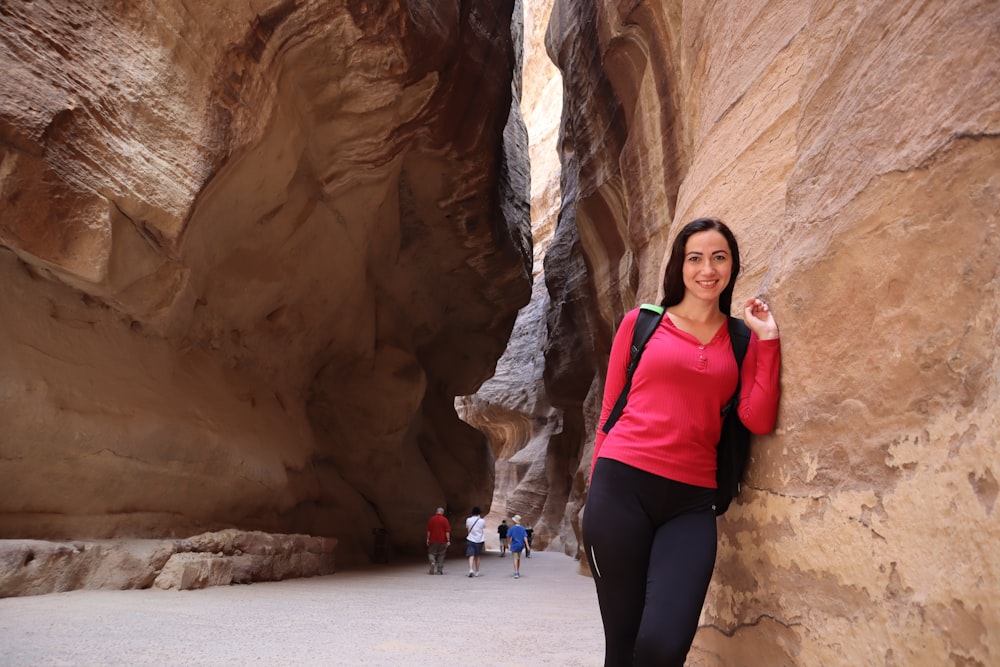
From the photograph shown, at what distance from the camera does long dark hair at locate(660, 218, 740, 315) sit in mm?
1947

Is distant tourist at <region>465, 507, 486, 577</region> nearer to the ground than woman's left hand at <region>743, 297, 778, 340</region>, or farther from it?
nearer to the ground


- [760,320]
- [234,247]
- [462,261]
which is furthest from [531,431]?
[760,320]

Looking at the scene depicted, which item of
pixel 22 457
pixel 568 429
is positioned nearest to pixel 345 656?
pixel 22 457

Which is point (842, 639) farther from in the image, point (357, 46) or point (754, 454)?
point (357, 46)

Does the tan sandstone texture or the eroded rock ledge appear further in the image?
the eroded rock ledge

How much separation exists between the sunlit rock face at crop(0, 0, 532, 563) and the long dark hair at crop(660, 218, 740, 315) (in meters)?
4.49

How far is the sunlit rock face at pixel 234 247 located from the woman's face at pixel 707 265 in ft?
15.0

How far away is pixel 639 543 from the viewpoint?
5.63 ft

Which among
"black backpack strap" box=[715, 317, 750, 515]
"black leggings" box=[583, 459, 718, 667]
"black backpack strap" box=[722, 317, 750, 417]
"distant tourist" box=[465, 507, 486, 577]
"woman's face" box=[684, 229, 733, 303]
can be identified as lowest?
"distant tourist" box=[465, 507, 486, 577]

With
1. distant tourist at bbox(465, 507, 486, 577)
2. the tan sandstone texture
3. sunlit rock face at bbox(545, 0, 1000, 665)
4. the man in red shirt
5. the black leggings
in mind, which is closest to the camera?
sunlit rock face at bbox(545, 0, 1000, 665)

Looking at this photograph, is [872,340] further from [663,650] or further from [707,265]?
[663,650]

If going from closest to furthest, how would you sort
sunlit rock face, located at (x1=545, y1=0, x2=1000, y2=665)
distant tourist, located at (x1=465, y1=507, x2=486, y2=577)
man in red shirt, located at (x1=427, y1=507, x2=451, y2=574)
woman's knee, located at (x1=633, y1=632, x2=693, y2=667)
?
sunlit rock face, located at (x1=545, y1=0, x2=1000, y2=665)
woman's knee, located at (x1=633, y1=632, x2=693, y2=667)
man in red shirt, located at (x1=427, y1=507, x2=451, y2=574)
distant tourist, located at (x1=465, y1=507, x2=486, y2=577)

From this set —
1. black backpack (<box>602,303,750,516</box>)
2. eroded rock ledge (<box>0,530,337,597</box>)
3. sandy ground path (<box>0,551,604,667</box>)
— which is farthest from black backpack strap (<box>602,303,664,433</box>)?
eroded rock ledge (<box>0,530,337,597</box>)

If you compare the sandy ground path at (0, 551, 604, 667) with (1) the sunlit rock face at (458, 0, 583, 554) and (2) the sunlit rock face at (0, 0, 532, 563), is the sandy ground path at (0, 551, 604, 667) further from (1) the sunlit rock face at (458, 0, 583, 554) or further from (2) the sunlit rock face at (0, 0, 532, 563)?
(1) the sunlit rock face at (458, 0, 583, 554)
